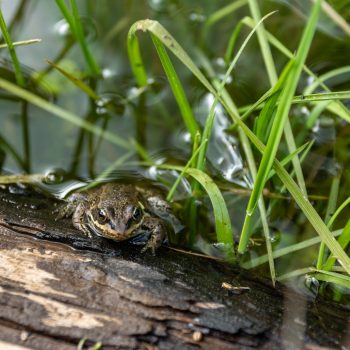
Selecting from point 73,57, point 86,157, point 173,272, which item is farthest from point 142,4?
point 173,272

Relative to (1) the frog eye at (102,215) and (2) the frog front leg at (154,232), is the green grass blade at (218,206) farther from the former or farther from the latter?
(1) the frog eye at (102,215)

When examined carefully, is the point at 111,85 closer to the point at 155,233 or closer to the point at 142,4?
the point at 142,4

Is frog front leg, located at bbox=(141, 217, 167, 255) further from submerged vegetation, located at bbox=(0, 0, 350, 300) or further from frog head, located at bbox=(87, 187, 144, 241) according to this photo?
submerged vegetation, located at bbox=(0, 0, 350, 300)

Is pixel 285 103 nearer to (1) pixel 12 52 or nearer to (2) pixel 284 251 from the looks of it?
(2) pixel 284 251

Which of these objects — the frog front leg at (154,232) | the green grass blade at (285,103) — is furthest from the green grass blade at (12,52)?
the green grass blade at (285,103)

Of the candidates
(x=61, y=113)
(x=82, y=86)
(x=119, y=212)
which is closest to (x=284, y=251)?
(x=119, y=212)

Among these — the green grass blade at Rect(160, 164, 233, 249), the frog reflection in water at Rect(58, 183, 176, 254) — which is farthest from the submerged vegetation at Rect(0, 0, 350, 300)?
the frog reflection in water at Rect(58, 183, 176, 254)

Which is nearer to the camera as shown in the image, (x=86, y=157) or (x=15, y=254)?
(x=15, y=254)
